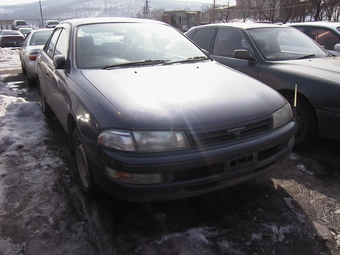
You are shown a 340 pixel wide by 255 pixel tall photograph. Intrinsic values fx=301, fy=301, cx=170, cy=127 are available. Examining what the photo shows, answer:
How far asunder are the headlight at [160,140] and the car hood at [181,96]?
48 mm

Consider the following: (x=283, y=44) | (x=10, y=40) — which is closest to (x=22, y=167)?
(x=283, y=44)

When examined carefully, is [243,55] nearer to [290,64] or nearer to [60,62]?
[290,64]

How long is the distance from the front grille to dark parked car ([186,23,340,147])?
1.35m

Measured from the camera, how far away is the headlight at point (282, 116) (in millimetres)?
2525

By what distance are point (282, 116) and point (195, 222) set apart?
117 cm

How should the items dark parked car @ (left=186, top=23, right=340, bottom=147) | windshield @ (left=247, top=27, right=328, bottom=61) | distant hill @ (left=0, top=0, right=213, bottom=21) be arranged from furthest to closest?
distant hill @ (left=0, top=0, right=213, bottom=21), windshield @ (left=247, top=27, right=328, bottom=61), dark parked car @ (left=186, top=23, right=340, bottom=147)

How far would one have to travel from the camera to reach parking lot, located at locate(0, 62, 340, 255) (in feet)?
6.98

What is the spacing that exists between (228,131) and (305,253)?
986 mm

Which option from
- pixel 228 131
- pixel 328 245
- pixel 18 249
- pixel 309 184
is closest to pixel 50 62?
pixel 18 249

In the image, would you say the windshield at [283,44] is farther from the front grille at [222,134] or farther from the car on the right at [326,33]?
the front grille at [222,134]

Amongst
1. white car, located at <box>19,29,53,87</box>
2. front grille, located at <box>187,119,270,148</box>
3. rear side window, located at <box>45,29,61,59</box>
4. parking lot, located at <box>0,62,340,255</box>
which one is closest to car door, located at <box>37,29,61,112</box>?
rear side window, located at <box>45,29,61,59</box>

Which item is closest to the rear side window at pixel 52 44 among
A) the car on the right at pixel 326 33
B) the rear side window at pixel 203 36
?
the rear side window at pixel 203 36

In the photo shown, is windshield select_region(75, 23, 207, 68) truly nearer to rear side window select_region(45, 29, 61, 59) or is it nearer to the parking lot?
rear side window select_region(45, 29, 61, 59)

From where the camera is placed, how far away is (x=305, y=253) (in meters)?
2.07
